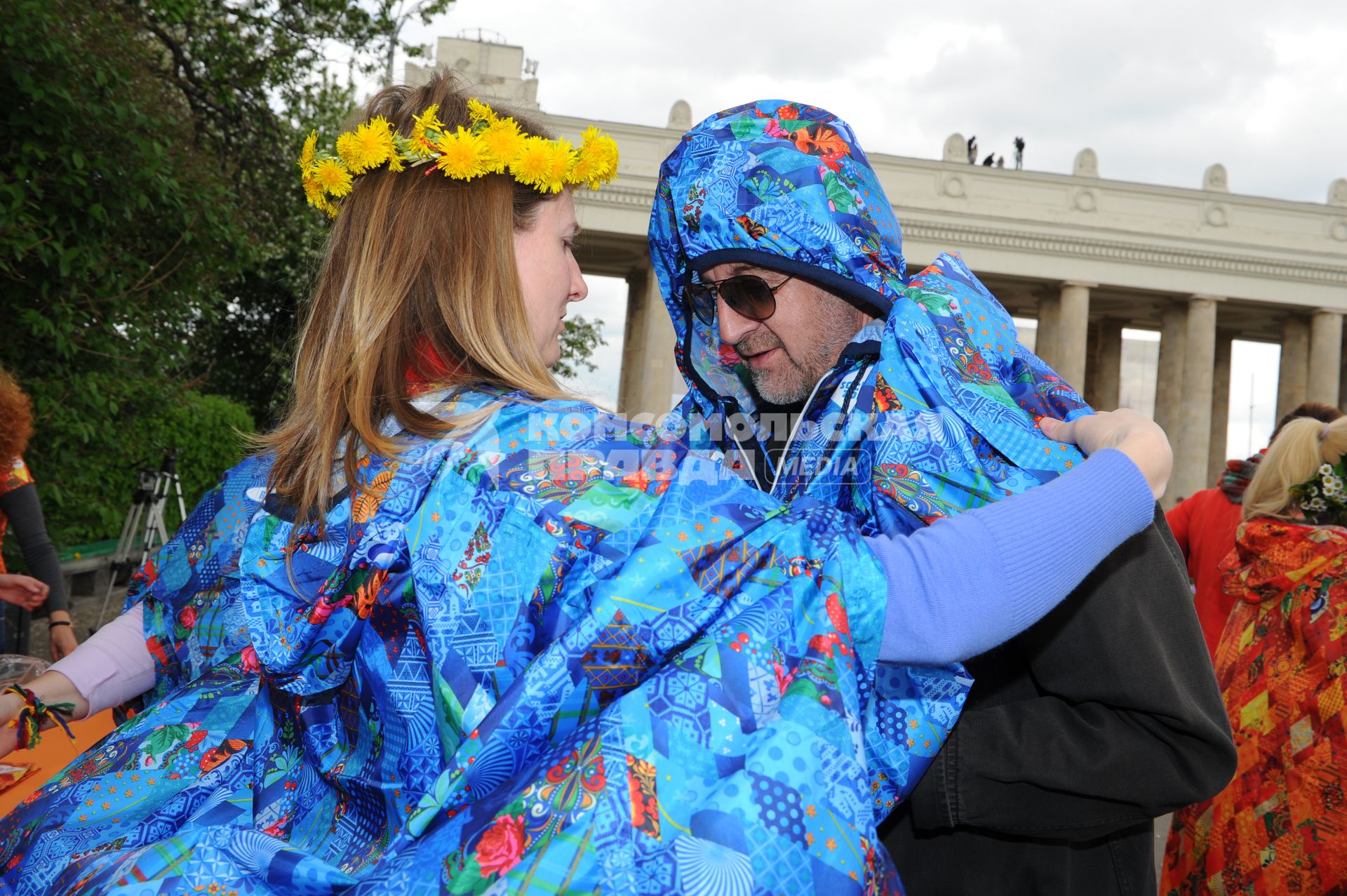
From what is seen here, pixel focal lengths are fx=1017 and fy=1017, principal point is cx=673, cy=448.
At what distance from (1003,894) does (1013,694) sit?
378 mm

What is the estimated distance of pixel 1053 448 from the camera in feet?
5.77

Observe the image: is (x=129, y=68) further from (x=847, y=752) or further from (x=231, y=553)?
(x=847, y=752)

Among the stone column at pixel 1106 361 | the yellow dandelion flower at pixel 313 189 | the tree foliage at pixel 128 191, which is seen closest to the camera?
the yellow dandelion flower at pixel 313 189

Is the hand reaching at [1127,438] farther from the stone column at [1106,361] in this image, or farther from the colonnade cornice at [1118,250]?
the stone column at [1106,361]

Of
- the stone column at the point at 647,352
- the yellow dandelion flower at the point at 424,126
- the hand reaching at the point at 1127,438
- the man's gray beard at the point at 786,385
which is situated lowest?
the hand reaching at the point at 1127,438

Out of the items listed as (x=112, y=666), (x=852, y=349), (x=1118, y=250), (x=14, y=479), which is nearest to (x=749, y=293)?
(x=852, y=349)

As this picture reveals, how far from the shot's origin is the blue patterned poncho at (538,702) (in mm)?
1187

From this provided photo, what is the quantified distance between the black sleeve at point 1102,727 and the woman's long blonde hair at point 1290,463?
3320 millimetres

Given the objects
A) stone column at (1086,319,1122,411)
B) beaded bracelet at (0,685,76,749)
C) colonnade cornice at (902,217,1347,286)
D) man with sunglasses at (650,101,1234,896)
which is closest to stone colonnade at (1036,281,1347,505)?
colonnade cornice at (902,217,1347,286)

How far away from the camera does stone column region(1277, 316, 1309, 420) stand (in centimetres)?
3150

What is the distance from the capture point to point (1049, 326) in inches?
1200

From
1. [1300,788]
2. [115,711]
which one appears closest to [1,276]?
[115,711]

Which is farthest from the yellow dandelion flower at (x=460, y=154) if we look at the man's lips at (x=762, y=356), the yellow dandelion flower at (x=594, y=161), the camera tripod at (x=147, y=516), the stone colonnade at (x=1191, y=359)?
the stone colonnade at (x=1191, y=359)

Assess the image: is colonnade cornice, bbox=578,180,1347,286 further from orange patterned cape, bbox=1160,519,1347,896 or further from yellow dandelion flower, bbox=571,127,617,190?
yellow dandelion flower, bbox=571,127,617,190
